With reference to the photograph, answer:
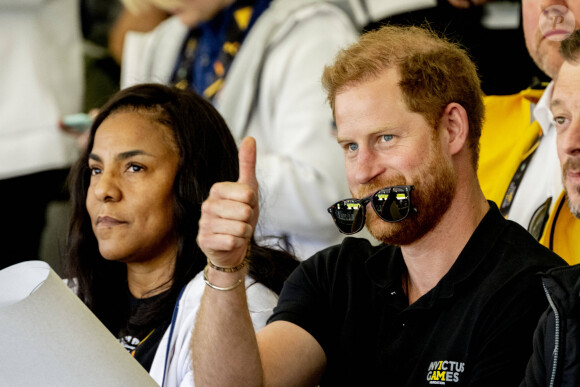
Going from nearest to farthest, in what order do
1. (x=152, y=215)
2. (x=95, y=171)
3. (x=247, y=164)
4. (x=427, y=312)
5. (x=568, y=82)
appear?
(x=247, y=164)
(x=427, y=312)
(x=568, y=82)
(x=152, y=215)
(x=95, y=171)

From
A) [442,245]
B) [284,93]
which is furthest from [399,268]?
[284,93]

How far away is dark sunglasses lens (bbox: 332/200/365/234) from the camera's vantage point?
156cm

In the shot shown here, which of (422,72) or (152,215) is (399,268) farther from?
(152,215)

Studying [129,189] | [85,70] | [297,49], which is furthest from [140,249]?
[85,70]

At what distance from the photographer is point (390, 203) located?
152 cm

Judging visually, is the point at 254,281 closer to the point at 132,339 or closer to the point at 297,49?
the point at 132,339

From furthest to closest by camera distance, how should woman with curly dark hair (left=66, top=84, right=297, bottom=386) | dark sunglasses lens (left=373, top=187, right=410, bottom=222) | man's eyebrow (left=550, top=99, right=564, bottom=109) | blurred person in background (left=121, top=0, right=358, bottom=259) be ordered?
blurred person in background (left=121, top=0, right=358, bottom=259) < woman with curly dark hair (left=66, top=84, right=297, bottom=386) < man's eyebrow (left=550, top=99, right=564, bottom=109) < dark sunglasses lens (left=373, top=187, right=410, bottom=222)

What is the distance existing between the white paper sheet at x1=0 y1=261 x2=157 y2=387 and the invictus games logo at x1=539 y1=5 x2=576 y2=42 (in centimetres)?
122

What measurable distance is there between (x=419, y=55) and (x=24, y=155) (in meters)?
2.50

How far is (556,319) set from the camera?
1.17 meters

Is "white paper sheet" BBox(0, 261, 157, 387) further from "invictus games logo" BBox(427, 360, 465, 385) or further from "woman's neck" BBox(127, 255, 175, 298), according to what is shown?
"woman's neck" BBox(127, 255, 175, 298)

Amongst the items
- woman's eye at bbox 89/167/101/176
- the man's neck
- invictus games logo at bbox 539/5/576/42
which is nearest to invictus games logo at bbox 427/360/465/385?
the man's neck

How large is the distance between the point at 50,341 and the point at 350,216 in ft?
2.25

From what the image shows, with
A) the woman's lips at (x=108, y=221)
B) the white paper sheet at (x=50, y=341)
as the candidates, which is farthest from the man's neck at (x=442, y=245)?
the woman's lips at (x=108, y=221)
